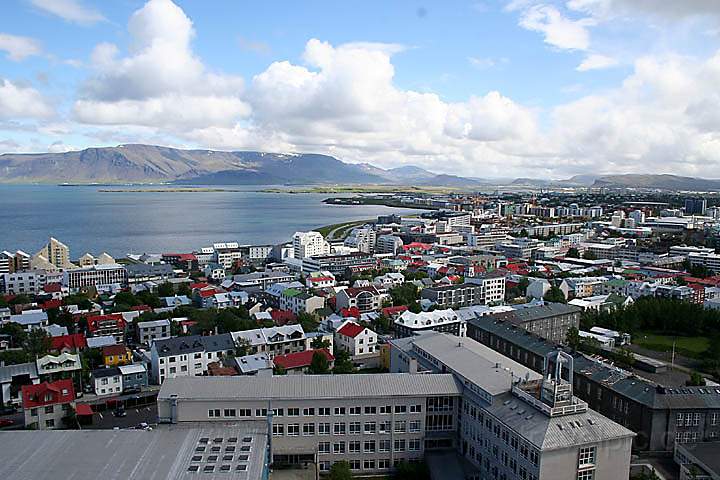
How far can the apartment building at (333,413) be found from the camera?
9.09 meters

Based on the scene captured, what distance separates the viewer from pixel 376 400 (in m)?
9.27

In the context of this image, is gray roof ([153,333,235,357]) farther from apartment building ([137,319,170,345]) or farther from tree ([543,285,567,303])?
tree ([543,285,567,303])

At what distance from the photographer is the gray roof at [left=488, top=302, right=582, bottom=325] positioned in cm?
1642

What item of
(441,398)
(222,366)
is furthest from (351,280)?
(441,398)

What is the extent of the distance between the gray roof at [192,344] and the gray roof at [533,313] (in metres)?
7.53

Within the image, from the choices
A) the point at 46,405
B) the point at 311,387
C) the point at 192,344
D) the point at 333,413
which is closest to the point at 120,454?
the point at 311,387

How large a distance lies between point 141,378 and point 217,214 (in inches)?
2431

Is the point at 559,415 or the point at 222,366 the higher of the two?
the point at 559,415

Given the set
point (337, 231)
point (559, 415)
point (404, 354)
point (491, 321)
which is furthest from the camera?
point (337, 231)

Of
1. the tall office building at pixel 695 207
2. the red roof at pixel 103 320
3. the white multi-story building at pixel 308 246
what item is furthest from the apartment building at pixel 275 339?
the tall office building at pixel 695 207

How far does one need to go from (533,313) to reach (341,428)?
31.8 feet

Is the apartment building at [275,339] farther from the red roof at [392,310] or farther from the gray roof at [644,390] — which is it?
the gray roof at [644,390]

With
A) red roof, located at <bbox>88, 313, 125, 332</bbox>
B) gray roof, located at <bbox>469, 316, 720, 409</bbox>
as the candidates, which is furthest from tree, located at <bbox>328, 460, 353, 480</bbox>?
red roof, located at <bbox>88, 313, 125, 332</bbox>

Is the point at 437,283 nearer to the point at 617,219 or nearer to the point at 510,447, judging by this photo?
the point at 510,447
